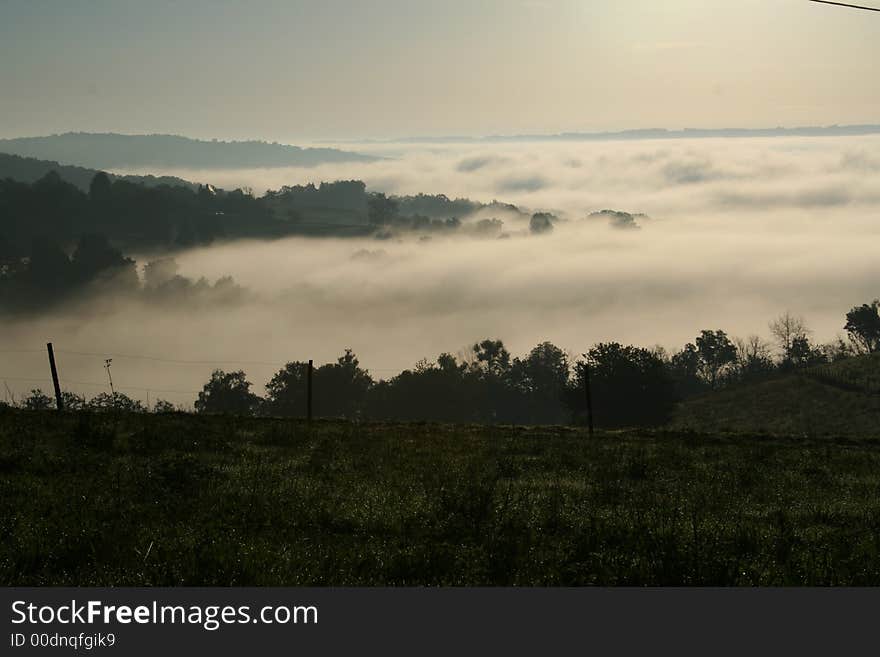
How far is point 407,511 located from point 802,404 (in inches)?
3728

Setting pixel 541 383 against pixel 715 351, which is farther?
pixel 715 351

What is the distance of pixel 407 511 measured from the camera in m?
15.6

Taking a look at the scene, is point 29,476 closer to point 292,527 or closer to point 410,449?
point 292,527

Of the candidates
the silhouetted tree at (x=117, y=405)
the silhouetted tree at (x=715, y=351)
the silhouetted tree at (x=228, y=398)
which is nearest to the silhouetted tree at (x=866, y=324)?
Result: the silhouetted tree at (x=715, y=351)

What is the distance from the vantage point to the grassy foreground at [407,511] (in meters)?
11.3

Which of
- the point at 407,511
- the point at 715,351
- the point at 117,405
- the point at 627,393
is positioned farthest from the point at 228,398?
the point at 407,511

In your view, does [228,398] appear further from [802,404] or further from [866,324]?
[866,324]

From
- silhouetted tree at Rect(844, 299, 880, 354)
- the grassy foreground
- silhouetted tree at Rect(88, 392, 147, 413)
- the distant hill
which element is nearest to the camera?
the grassy foreground

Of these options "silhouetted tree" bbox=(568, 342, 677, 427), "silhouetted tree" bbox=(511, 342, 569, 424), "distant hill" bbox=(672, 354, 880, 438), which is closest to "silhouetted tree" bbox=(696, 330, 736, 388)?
"silhouetted tree" bbox=(511, 342, 569, 424)

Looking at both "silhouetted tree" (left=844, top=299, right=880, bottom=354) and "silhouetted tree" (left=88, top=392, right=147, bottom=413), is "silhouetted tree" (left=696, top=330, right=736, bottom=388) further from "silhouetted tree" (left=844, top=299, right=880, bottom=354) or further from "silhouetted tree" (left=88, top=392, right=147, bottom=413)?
"silhouetted tree" (left=88, top=392, right=147, bottom=413)

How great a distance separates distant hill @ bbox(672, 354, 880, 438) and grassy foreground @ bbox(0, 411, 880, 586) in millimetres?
62957

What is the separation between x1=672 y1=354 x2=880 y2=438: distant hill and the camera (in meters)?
87.1

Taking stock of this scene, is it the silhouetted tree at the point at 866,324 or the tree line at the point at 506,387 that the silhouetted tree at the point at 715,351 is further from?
the silhouetted tree at the point at 866,324

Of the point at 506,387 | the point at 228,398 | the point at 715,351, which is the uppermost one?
the point at 715,351
